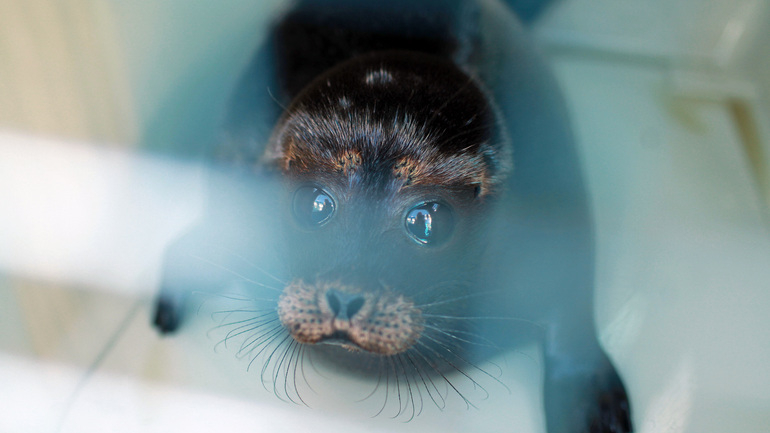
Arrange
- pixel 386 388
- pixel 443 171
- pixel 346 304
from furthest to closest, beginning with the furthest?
1. pixel 386 388
2. pixel 443 171
3. pixel 346 304

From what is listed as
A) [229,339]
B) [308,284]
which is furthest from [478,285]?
[229,339]

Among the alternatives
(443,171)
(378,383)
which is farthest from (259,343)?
(443,171)

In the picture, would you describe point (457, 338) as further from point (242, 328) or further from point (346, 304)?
point (242, 328)

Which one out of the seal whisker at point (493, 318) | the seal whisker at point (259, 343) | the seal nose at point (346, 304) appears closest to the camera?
the seal nose at point (346, 304)

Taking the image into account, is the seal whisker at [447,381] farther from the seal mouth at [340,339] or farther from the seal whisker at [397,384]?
the seal mouth at [340,339]

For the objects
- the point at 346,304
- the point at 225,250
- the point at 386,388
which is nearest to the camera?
the point at 346,304

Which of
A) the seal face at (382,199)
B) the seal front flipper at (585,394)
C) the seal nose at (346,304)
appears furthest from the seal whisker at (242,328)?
the seal front flipper at (585,394)

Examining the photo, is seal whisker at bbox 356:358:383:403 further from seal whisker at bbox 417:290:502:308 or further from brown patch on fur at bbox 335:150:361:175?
brown patch on fur at bbox 335:150:361:175
